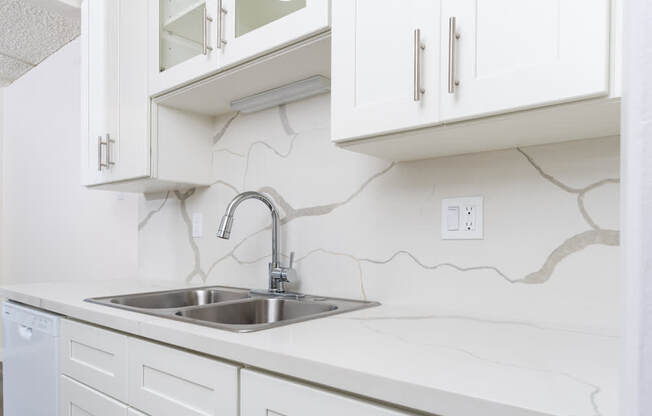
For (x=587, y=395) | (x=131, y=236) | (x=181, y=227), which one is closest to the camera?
(x=587, y=395)

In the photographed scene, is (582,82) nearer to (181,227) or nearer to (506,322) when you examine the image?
(506,322)

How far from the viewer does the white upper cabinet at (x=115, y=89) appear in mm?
1870

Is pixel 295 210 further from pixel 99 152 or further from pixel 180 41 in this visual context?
pixel 99 152

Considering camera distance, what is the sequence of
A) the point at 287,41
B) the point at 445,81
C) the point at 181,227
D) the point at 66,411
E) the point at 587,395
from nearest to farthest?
1. the point at 587,395
2. the point at 445,81
3. the point at 287,41
4. the point at 66,411
5. the point at 181,227

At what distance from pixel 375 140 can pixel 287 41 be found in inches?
16.5

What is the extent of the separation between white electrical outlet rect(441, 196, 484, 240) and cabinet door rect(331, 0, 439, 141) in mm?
366

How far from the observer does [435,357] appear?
2.62ft

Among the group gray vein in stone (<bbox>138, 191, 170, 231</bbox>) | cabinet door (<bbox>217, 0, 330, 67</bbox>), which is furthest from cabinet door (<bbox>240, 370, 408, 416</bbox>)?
gray vein in stone (<bbox>138, 191, 170, 231</bbox>)

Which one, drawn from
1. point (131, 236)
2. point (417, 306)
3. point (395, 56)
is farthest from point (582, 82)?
point (131, 236)

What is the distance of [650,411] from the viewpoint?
0.35 m

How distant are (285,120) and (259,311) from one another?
2.39ft

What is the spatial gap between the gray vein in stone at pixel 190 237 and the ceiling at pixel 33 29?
44.4 inches

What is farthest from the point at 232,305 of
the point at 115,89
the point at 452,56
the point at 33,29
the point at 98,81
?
the point at 33,29

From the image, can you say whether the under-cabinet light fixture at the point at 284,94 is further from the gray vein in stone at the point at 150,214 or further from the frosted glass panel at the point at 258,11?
the gray vein in stone at the point at 150,214
